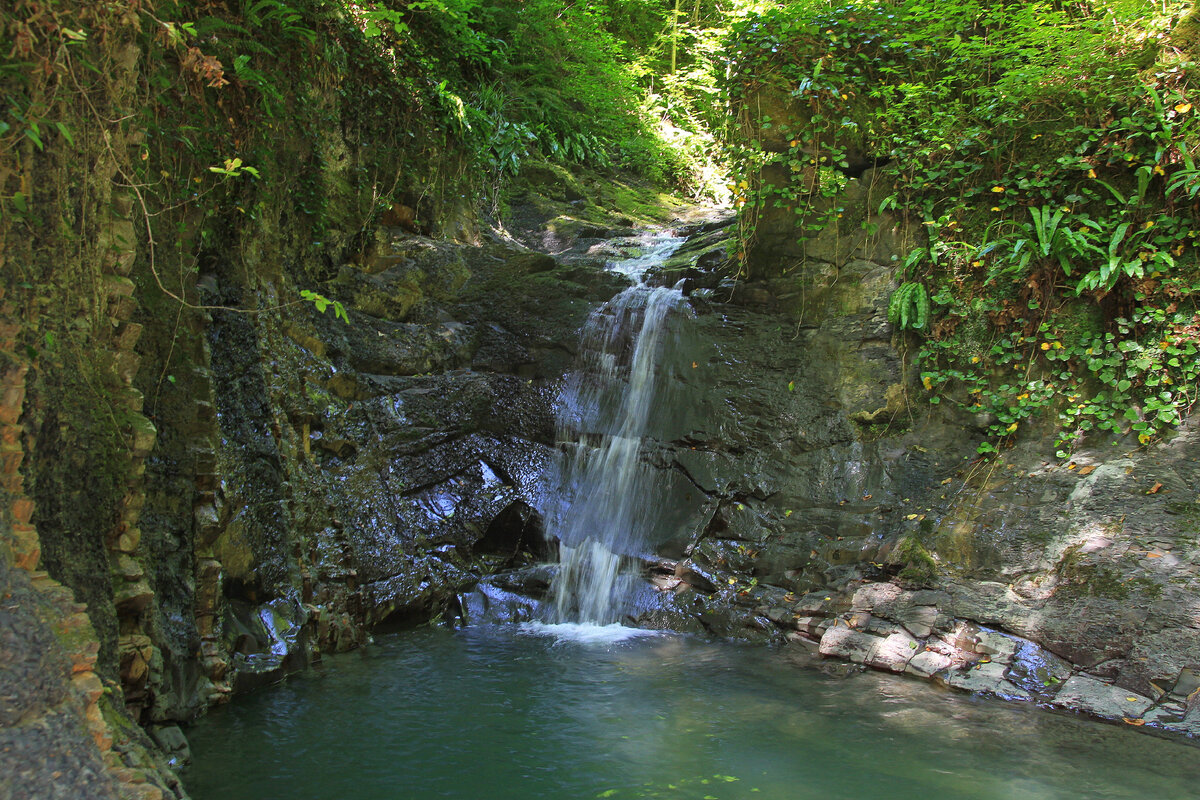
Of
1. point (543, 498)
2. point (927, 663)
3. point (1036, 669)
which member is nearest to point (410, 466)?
point (543, 498)

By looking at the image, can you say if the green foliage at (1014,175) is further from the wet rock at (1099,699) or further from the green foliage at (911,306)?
the wet rock at (1099,699)

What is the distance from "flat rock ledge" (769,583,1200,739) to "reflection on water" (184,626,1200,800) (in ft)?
0.60

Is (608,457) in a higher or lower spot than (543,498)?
higher

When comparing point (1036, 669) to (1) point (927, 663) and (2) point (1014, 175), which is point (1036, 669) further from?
(2) point (1014, 175)

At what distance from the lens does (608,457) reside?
8.30m

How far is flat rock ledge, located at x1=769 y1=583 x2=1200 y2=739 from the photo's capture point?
180 inches

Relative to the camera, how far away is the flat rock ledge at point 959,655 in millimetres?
4562

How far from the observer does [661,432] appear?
8.20 m

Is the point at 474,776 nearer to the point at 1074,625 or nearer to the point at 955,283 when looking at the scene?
the point at 1074,625

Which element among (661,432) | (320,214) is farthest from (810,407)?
(320,214)

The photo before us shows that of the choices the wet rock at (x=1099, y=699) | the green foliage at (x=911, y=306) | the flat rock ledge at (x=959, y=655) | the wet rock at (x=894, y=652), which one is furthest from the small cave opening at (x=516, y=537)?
the wet rock at (x=1099, y=699)

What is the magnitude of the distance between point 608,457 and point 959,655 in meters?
4.14

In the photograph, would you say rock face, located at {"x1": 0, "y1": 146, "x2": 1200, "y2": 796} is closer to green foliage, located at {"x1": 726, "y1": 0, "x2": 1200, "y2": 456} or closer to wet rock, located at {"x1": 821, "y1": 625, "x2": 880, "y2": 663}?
wet rock, located at {"x1": 821, "y1": 625, "x2": 880, "y2": 663}

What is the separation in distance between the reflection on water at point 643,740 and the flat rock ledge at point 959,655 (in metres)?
0.18
